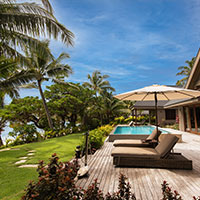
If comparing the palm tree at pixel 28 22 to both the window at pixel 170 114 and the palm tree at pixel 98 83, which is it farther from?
the palm tree at pixel 98 83

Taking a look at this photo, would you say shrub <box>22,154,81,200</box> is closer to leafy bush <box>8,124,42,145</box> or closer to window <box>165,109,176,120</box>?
leafy bush <box>8,124,42,145</box>

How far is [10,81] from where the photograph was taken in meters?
9.67

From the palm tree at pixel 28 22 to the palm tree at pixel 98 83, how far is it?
18684 millimetres

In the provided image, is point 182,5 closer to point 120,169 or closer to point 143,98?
point 143,98

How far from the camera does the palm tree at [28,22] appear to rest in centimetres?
596

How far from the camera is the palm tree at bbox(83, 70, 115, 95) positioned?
2605 cm

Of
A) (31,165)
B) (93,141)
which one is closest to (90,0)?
(93,141)

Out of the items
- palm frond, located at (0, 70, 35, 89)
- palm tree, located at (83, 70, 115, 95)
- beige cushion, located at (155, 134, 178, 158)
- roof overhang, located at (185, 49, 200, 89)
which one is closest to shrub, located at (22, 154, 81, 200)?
beige cushion, located at (155, 134, 178, 158)

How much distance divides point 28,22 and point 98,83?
2060 cm

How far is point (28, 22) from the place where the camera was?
6.16 m

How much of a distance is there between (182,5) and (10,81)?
12236 millimetres

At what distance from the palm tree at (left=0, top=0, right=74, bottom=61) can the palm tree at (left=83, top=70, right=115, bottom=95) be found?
18684 mm

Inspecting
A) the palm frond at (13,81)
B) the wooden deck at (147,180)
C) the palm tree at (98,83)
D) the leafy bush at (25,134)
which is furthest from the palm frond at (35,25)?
the palm tree at (98,83)

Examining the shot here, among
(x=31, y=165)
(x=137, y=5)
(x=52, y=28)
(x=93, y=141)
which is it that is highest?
(x=137, y=5)
